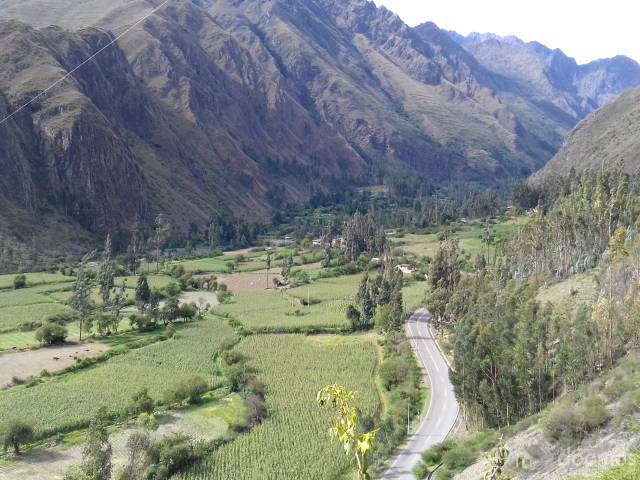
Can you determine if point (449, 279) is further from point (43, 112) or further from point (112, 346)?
point (43, 112)

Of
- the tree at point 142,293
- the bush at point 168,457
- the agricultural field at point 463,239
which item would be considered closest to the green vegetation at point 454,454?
the bush at point 168,457

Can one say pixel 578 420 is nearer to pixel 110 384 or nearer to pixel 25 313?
pixel 110 384

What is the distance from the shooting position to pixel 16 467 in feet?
147

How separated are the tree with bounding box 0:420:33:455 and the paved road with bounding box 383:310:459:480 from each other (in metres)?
27.8

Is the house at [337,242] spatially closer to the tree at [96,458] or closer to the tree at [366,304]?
the tree at [366,304]

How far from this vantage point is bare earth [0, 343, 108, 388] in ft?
212

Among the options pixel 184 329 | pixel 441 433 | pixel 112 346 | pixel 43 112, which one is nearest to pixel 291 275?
pixel 184 329

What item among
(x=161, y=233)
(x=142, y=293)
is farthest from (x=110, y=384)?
(x=161, y=233)

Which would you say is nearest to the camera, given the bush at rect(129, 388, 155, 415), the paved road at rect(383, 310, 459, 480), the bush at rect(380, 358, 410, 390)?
the paved road at rect(383, 310, 459, 480)

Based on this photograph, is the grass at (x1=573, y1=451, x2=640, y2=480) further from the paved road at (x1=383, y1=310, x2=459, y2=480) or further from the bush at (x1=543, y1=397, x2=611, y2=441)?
the paved road at (x1=383, y1=310, x2=459, y2=480)

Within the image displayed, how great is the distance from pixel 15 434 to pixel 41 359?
82.0 feet

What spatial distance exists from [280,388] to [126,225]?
109081mm

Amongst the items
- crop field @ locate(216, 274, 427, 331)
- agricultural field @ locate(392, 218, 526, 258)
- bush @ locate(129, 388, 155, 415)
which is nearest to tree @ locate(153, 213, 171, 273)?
crop field @ locate(216, 274, 427, 331)

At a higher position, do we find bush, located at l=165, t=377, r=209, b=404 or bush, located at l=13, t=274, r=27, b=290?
bush, located at l=13, t=274, r=27, b=290
